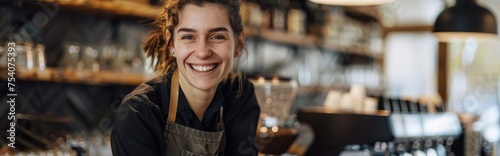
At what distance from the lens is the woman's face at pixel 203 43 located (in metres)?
1.27

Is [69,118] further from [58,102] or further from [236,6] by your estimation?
[236,6]

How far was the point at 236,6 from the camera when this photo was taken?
1347 mm

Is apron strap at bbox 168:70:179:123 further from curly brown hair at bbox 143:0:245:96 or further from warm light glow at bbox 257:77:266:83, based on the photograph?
warm light glow at bbox 257:77:266:83

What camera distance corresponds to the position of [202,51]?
1261 mm

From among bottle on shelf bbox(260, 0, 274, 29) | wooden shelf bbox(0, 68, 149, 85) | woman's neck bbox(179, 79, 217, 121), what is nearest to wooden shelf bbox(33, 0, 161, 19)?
wooden shelf bbox(0, 68, 149, 85)

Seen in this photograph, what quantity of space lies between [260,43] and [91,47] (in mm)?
1894

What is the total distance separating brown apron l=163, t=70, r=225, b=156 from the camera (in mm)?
1352

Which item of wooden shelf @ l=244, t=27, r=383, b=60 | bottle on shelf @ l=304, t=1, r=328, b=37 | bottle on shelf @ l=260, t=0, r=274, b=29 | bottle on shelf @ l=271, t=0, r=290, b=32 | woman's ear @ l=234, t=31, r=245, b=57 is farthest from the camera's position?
bottle on shelf @ l=304, t=1, r=328, b=37

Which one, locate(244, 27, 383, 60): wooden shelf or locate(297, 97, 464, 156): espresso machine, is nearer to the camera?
locate(297, 97, 464, 156): espresso machine

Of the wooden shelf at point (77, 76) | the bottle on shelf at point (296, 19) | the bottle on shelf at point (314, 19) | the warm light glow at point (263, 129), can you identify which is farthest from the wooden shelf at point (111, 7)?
the bottle on shelf at point (314, 19)

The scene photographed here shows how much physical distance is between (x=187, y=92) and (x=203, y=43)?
14 cm

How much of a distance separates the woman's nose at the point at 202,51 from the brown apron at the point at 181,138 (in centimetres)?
13

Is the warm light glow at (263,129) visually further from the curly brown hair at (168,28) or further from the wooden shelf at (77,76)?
the wooden shelf at (77,76)


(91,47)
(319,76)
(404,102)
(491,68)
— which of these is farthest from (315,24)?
(491,68)
